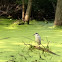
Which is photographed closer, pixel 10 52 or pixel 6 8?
pixel 10 52

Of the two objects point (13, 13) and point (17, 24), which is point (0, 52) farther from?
point (13, 13)

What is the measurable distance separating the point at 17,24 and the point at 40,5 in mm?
4722

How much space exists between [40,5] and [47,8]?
564 millimetres

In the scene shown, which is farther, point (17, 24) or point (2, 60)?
point (17, 24)

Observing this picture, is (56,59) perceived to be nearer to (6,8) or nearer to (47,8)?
(6,8)

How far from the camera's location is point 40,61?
144 inches

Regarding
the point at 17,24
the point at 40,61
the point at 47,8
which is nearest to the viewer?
the point at 40,61

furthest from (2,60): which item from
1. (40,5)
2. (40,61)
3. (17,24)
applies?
(40,5)

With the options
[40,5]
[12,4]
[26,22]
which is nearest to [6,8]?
[12,4]

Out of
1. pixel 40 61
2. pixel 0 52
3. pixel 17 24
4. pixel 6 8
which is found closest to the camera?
pixel 40 61

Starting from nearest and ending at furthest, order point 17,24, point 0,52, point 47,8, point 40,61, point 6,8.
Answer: point 40,61, point 0,52, point 17,24, point 6,8, point 47,8

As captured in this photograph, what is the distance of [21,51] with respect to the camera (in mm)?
4426

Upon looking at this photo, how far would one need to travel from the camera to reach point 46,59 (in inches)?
149

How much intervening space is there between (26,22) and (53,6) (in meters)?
3.97
